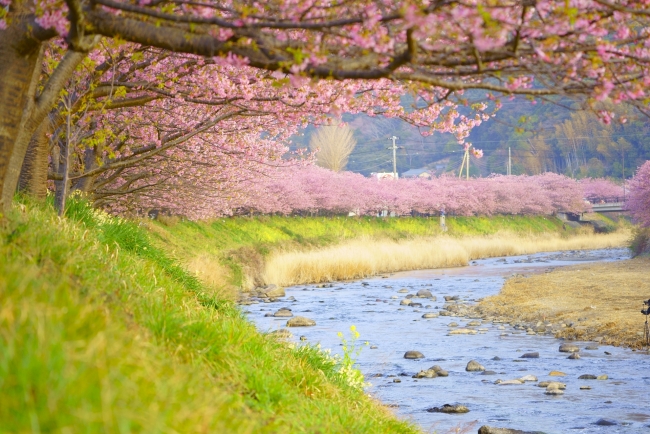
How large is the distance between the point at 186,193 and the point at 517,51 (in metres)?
15.7

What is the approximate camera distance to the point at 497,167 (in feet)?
376

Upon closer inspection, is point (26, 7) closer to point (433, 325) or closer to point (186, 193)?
point (186, 193)

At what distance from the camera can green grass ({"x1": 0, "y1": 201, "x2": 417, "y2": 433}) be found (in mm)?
3523

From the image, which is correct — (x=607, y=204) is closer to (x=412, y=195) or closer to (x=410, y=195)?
(x=412, y=195)

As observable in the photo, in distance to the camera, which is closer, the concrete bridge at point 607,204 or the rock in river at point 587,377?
the rock in river at point 587,377

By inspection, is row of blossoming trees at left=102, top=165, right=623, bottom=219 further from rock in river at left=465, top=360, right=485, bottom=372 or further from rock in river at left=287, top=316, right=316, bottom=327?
rock in river at left=465, top=360, right=485, bottom=372

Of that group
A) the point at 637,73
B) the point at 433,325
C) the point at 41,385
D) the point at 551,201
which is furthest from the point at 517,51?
the point at 551,201

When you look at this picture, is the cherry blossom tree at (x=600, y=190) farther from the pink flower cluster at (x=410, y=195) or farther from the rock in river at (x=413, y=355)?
the rock in river at (x=413, y=355)

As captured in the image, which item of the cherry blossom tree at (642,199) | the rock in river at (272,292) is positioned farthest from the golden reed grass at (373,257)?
the cherry blossom tree at (642,199)

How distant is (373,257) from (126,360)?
35156 mm

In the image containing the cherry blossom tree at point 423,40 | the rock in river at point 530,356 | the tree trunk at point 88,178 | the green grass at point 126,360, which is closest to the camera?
the green grass at point 126,360

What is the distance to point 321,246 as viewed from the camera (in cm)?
4475

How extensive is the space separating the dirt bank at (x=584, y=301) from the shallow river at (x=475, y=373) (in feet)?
2.57

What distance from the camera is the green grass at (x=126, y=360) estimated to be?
3.52 m
